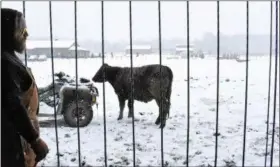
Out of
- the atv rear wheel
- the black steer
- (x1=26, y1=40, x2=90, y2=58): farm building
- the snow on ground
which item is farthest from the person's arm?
the black steer

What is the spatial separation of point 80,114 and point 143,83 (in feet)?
6.61

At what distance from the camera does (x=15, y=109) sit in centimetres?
222

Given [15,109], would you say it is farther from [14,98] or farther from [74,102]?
[74,102]

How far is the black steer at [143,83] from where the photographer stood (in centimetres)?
1014

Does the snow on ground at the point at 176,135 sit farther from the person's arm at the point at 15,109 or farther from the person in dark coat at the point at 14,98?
the person's arm at the point at 15,109

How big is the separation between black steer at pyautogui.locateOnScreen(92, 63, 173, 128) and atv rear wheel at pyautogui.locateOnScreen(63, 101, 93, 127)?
127 centimetres

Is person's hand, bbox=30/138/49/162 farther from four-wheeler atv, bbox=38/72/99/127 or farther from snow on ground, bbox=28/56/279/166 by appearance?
four-wheeler atv, bbox=38/72/99/127

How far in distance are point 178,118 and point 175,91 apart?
4.60 m

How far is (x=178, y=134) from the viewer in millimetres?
8703

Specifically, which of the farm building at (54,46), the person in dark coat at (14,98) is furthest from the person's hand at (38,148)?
the farm building at (54,46)

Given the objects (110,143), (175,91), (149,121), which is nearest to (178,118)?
(149,121)

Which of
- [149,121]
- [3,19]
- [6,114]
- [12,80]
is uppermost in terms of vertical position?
[3,19]

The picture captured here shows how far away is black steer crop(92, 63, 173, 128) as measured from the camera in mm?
10141

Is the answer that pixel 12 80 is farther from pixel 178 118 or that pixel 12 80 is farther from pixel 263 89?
pixel 263 89
